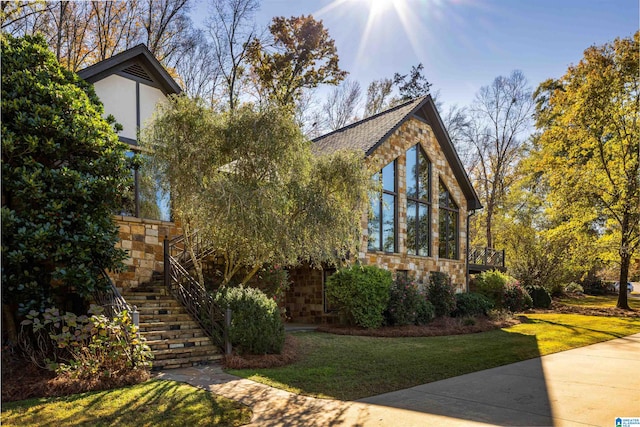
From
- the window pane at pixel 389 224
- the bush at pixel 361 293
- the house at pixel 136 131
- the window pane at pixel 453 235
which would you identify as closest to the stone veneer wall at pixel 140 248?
the house at pixel 136 131

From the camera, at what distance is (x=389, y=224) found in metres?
16.4

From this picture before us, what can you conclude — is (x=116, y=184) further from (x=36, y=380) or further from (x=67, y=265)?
(x=36, y=380)

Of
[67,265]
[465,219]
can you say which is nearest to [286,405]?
[67,265]

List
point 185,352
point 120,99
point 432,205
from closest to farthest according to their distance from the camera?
point 185,352
point 120,99
point 432,205

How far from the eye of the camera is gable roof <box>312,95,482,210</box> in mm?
15699

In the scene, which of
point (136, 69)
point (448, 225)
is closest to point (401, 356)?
point (136, 69)

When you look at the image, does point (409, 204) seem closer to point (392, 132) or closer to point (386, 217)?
point (386, 217)

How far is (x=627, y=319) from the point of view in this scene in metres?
17.5

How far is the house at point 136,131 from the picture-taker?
10852 millimetres

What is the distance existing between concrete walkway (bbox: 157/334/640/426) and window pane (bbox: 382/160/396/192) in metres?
8.69

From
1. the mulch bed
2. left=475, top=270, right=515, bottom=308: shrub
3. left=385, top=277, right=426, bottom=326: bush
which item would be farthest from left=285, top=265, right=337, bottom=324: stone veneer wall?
the mulch bed

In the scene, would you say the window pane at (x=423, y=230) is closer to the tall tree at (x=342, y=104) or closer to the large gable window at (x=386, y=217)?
the large gable window at (x=386, y=217)

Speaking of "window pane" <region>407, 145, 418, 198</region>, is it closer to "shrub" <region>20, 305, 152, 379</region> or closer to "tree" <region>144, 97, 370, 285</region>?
"tree" <region>144, 97, 370, 285</region>

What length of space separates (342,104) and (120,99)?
17959 mm
